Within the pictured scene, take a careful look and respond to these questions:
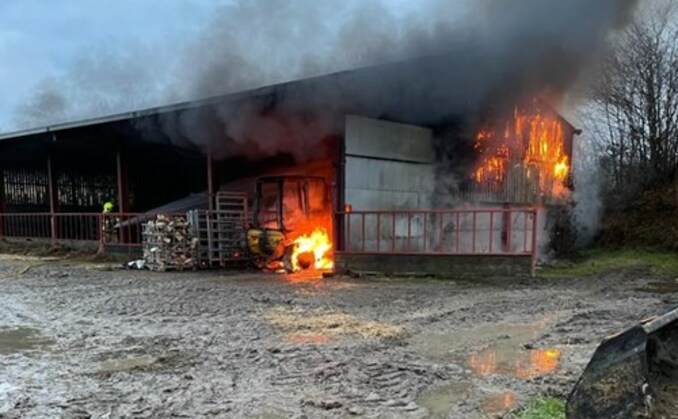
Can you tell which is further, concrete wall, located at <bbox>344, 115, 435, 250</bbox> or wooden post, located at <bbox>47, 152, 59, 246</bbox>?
wooden post, located at <bbox>47, 152, 59, 246</bbox>

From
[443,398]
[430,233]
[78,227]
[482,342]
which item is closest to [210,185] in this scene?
[430,233]

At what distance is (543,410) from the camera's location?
10.9ft

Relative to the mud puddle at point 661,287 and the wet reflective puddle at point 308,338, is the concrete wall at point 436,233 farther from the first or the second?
the wet reflective puddle at point 308,338

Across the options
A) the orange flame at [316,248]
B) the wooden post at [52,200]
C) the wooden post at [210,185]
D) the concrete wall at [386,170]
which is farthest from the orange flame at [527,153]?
the wooden post at [52,200]

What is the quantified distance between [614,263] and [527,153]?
13.2ft

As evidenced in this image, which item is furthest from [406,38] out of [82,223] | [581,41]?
[82,223]

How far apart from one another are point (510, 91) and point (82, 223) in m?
12.4

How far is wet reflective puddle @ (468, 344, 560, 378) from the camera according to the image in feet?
13.8

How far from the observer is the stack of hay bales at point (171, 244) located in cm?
1123

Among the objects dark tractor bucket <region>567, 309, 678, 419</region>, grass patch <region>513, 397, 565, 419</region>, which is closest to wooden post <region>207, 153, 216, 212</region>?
grass patch <region>513, 397, 565, 419</region>

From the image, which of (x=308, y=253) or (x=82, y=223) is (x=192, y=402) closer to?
(x=308, y=253)

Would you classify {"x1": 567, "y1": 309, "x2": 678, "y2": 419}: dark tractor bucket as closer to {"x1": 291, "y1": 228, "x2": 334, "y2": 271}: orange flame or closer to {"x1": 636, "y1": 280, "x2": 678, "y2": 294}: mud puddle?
{"x1": 636, "y1": 280, "x2": 678, "y2": 294}: mud puddle

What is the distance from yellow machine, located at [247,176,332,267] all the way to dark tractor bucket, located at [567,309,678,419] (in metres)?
8.23

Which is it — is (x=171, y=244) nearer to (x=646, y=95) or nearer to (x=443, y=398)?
(x=443, y=398)
